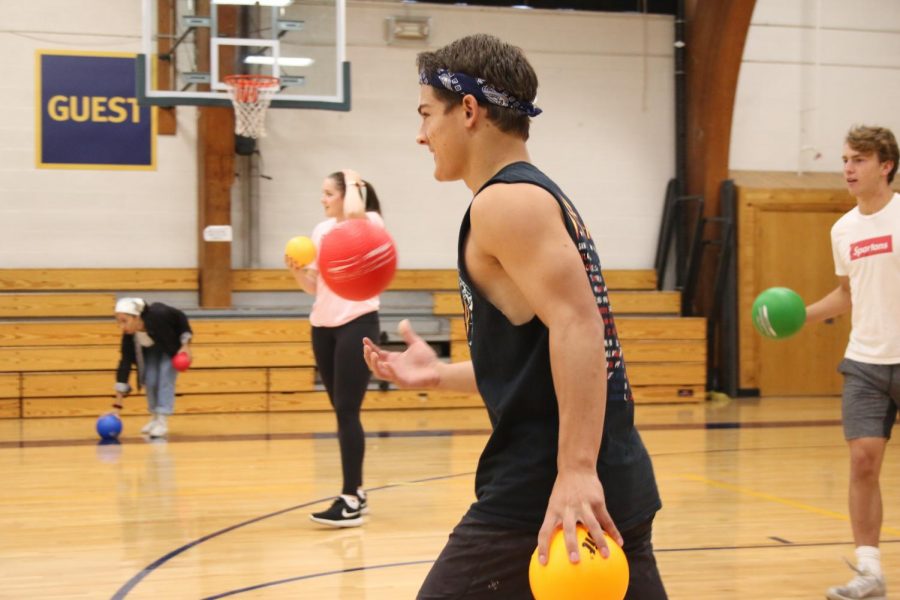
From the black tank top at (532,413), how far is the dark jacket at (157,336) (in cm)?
814

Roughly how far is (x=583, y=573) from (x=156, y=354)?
8718 mm

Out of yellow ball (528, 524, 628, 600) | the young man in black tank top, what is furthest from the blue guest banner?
yellow ball (528, 524, 628, 600)

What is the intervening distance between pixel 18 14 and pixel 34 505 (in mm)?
7444

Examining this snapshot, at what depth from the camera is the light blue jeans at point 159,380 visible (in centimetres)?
1002

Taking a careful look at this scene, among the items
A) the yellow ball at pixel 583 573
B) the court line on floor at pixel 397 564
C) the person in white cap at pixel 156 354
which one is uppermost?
the yellow ball at pixel 583 573

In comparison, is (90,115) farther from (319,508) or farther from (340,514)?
(340,514)

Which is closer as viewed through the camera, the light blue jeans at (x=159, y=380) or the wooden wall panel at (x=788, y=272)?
the light blue jeans at (x=159, y=380)

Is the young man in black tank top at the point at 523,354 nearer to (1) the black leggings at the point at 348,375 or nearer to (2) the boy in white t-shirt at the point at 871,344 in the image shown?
(2) the boy in white t-shirt at the point at 871,344

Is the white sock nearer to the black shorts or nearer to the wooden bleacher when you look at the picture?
the black shorts

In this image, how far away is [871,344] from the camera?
4348 mm

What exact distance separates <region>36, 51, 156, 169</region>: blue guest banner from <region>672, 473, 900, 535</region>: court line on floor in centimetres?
Answer: 760

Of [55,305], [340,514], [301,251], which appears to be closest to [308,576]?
[340,514]

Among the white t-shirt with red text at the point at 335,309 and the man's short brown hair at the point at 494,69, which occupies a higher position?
the man's short brown hair at the point at 494,69

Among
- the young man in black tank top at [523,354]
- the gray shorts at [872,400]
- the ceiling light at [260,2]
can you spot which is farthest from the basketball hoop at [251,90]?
the young man in black tank top at [523,354]
